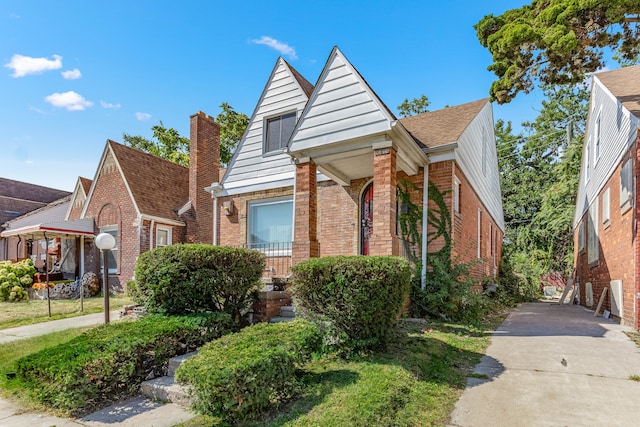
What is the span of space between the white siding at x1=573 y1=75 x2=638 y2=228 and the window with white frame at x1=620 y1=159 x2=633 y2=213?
397mm

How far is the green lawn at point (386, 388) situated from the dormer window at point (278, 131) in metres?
6.95

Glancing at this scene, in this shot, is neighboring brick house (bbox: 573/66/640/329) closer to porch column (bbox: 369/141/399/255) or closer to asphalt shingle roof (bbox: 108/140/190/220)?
porch column (bbox: 369/141/399/255)

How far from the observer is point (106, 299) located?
6.02 meters

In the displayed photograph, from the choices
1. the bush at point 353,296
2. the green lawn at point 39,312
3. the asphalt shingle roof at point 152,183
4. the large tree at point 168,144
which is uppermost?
the large tree at point 168,144

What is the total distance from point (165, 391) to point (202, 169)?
12.2 meters

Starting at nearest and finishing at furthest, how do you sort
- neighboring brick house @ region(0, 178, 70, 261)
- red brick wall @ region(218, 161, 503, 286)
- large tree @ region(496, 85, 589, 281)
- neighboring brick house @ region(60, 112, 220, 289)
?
A: red brick wall @ region(218, 161, 503, 286) → neighboring brick house @ region(60, 112, 220, 289) → large tree @ region(496, 85, 589, 281) → neighboring brick house @ region(0, 178, 70, 261)

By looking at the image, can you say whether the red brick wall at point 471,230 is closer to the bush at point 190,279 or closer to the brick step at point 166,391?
the bush at point 190,279

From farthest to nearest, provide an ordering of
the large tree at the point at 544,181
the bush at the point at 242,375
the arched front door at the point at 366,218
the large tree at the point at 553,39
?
the large tree at the point at 544,181 → the arched front door at the point at 366,218 → the large tree at the point at 553,39 → the bush at the point at 242,375

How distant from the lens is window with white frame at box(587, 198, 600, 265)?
1076 cm

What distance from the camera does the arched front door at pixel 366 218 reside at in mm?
8992

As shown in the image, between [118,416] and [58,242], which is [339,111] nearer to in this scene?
[118,416]

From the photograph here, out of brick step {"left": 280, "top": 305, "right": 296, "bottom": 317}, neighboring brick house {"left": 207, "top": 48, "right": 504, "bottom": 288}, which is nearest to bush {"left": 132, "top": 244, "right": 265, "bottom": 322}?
brick step {"left": 280, "top": 305, "right": 296, "bottom": 317}

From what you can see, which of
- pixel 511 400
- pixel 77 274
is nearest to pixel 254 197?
pixel 511 400

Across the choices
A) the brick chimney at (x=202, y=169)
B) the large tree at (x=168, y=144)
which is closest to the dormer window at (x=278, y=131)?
the brick chimney at (x=202, y=169)
